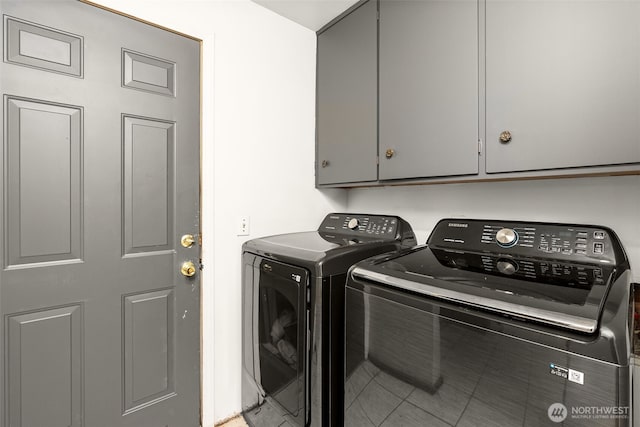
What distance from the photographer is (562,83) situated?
1.05 meters

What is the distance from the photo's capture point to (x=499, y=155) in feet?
3.95

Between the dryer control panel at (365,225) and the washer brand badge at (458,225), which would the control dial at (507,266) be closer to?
the washer brand badge at (458,225)

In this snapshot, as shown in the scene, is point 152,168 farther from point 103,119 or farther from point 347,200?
point 347,200

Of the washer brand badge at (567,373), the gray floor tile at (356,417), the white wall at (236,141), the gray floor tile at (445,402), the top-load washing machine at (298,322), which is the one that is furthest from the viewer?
the white wall at (236,141)

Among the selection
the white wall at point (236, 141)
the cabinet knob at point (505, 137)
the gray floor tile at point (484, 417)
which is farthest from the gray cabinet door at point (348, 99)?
the gray floor tile at point (484, 417)

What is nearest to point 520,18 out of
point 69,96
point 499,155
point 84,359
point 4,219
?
point 499,155

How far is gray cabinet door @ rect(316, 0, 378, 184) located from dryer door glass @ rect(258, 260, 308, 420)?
73 centimetres

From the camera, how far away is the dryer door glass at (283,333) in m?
1.29

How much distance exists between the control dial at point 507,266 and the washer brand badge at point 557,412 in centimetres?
41

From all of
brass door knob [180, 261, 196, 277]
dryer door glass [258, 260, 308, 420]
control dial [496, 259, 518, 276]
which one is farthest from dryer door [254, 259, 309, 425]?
control dial [496, 259, 518, 276]

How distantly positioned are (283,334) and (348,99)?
4.37 feet

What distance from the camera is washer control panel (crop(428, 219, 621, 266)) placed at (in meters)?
1.11

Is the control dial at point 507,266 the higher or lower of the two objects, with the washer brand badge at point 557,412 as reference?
higher

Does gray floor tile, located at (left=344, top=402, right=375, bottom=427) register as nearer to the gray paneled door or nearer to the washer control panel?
the washer control panel
